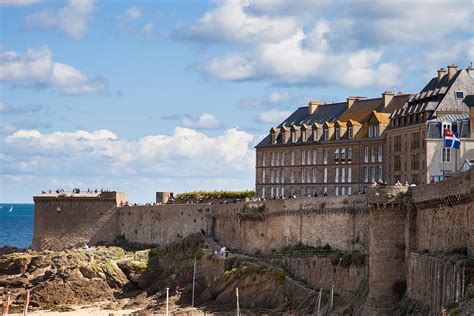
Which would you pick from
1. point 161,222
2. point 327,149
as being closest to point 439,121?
point 327,149

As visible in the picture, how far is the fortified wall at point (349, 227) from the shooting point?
44.2 meters

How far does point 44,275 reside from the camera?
77438mm

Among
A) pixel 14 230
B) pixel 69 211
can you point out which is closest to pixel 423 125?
pixel 69 211

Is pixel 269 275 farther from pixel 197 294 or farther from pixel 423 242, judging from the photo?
pixel 423 242

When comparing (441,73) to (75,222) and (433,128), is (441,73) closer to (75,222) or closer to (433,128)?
(433,128)

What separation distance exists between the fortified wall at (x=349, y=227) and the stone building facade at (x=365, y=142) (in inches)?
326

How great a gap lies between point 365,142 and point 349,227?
68.1 feet

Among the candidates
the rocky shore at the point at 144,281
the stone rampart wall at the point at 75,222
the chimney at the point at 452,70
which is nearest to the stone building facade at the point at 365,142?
the chimney at the point at 452,70

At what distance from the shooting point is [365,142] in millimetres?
80750

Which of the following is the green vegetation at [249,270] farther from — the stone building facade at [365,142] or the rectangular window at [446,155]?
the rectangular window at [446,155]

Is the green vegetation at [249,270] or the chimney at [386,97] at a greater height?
the chimney at [386,97]

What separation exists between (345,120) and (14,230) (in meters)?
108

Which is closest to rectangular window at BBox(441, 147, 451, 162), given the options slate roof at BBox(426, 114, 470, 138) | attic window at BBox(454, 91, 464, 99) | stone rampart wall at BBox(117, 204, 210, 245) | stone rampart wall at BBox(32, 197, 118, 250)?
slate roof at BBox(426, 114, 470, 138)

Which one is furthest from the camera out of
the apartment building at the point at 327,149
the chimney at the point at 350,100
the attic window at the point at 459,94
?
the chimney at the point at 350,100
